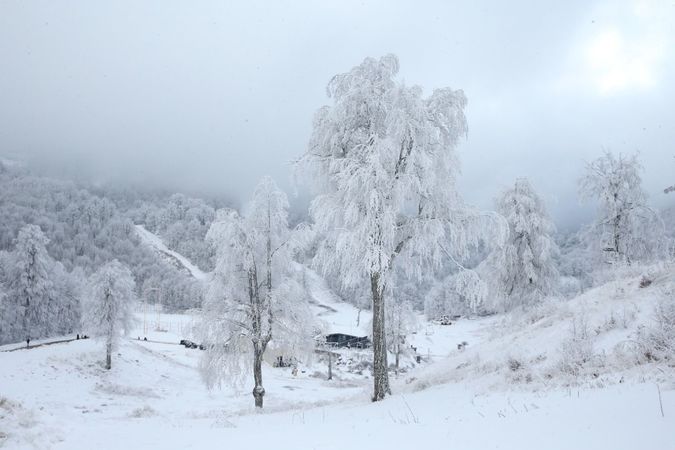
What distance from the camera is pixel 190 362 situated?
50719 millimetres

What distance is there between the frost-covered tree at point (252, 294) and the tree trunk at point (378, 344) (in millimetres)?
5576

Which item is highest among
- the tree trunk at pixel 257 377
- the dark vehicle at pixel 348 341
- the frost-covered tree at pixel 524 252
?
the frost-covered tree at pixel 524 252

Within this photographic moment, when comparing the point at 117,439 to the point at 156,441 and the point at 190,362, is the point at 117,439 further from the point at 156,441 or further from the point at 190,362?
the point at 190,362

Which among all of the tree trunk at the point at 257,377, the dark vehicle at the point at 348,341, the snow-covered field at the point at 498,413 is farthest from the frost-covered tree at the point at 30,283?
the dark vehicle at the point at 348,341

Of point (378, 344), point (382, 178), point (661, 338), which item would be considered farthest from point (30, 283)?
point (661, 338)

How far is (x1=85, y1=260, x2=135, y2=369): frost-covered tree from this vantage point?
39062mm

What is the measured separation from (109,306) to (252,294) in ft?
99.4

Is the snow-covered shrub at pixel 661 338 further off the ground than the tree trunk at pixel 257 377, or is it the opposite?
the snow-covered shrub at pixel 661 338

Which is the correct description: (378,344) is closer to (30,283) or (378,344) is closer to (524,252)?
(524,252)

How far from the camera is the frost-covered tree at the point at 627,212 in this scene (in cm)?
2192

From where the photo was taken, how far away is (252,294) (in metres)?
16.5

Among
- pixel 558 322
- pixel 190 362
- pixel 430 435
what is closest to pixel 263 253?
pixel 558 322

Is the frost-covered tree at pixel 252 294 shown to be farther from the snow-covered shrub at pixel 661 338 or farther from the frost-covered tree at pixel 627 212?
the frost-covered tree at pixel 627 212

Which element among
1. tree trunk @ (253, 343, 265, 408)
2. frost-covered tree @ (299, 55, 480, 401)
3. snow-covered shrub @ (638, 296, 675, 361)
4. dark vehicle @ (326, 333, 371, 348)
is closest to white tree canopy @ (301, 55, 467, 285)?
frost-covered tree @ (299, 55, 480, 401)
